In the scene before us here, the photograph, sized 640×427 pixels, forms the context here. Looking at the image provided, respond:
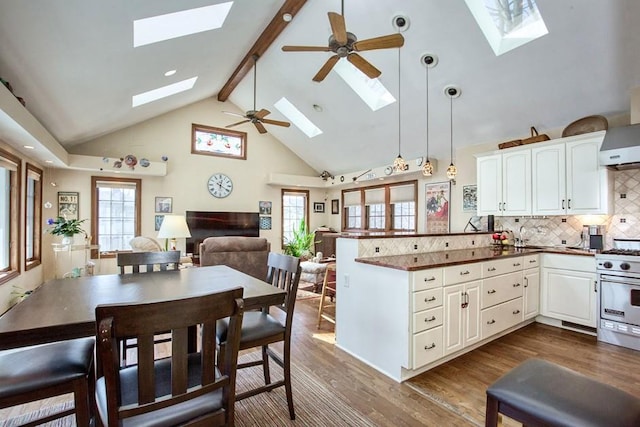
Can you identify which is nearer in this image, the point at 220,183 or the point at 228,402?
the point at 228,402

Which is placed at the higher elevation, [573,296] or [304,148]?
[304,148]

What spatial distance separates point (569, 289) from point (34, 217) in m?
7.99

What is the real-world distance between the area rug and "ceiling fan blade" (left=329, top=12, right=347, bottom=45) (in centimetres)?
290

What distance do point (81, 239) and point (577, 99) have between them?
819cm

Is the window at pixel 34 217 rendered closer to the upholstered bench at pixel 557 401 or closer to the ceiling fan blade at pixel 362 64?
the ceiling fan blade at pixel 362 64

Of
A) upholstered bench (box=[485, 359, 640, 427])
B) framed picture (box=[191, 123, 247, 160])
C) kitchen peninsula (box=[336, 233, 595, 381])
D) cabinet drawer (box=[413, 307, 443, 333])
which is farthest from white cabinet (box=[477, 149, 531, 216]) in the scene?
framed picture (box=[191, 123, 247, 160])

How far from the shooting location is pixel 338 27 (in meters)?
2.61

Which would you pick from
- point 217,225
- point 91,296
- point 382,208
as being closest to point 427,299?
point 91,296

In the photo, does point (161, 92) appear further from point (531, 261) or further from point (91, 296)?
point (531, 261)

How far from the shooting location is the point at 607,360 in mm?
2857

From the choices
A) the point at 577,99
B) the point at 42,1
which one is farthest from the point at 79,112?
the point at 577,99

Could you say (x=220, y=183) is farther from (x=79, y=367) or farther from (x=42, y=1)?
(x=79, y=367)

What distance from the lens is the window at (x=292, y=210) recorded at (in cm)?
830

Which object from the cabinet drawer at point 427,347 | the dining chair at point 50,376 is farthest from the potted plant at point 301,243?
the dining chair at point 50,376
